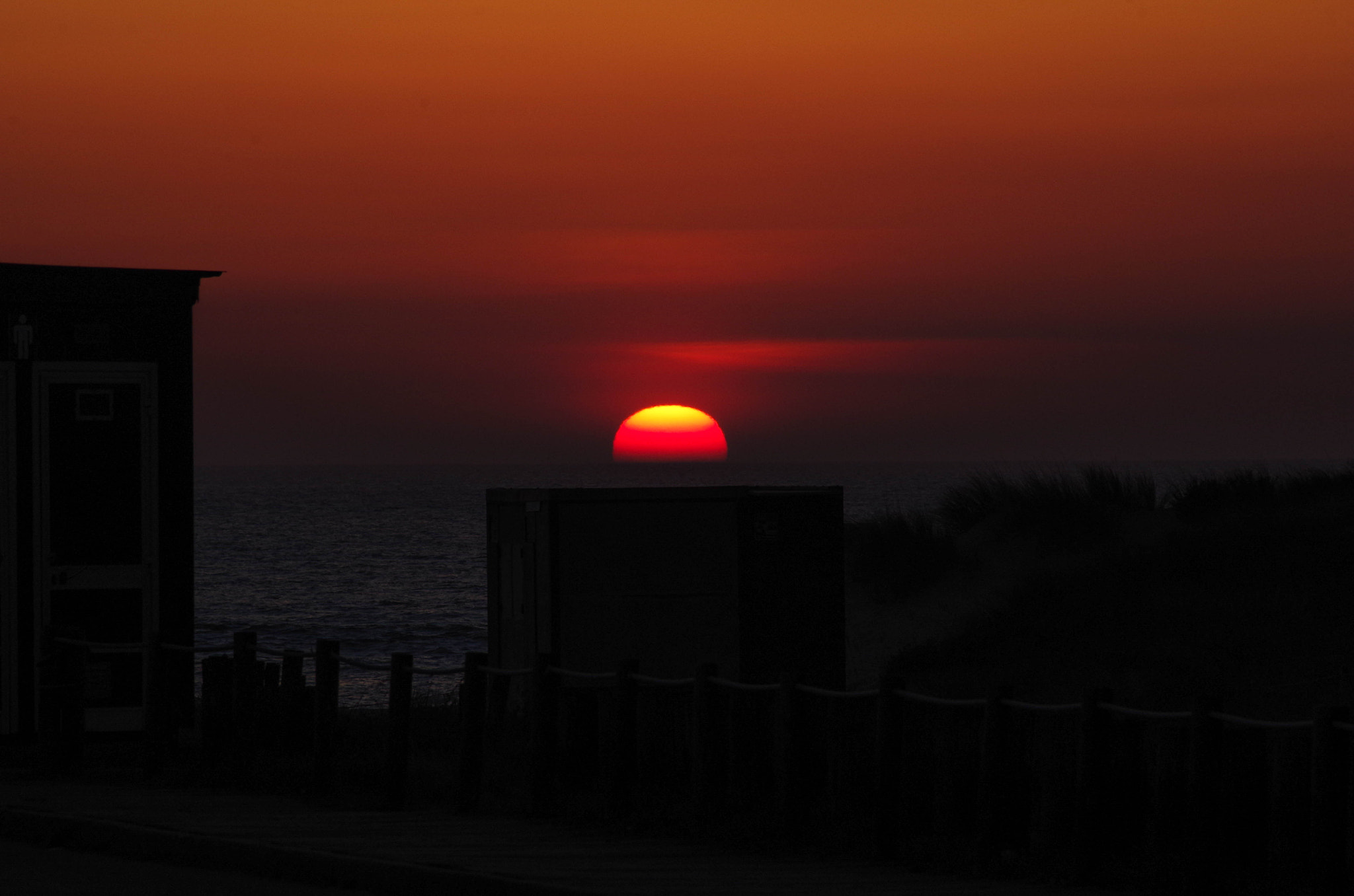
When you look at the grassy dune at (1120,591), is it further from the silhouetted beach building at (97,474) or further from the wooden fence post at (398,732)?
the silhouetted beach building at (97,474)

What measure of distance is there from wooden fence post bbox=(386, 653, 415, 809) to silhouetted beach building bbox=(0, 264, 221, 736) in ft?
9.24

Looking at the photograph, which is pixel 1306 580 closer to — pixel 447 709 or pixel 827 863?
pixel 447 709

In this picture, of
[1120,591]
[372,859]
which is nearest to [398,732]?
[372,859]

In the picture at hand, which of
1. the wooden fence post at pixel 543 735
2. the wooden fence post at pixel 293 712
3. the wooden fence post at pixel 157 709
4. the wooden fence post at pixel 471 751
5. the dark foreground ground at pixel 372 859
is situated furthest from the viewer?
the wooden fence post at pixel 293 712

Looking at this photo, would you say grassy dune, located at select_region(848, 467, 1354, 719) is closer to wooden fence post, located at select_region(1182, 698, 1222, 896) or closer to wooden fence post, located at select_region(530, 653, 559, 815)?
wooden fence post, located at select_region(530, 653, 559, 815)

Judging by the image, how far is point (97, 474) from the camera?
15469mm

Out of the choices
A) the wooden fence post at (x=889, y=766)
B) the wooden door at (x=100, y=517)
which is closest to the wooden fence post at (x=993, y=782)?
the wooden fence post at (x=889, y=766)

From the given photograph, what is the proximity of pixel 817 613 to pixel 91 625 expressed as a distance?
6838mm

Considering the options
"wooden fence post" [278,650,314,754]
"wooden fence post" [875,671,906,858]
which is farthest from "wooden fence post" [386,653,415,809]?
"wooden fence post" [875,671,906,858]

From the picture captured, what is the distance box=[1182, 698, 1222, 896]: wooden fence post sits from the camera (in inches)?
372

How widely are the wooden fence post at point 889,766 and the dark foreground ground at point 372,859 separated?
7.6 inches

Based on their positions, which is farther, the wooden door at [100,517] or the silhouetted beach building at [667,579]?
the silhouetted beach building at [667,579]

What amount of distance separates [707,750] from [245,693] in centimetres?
435

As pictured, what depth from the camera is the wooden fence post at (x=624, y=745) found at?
12.0m
